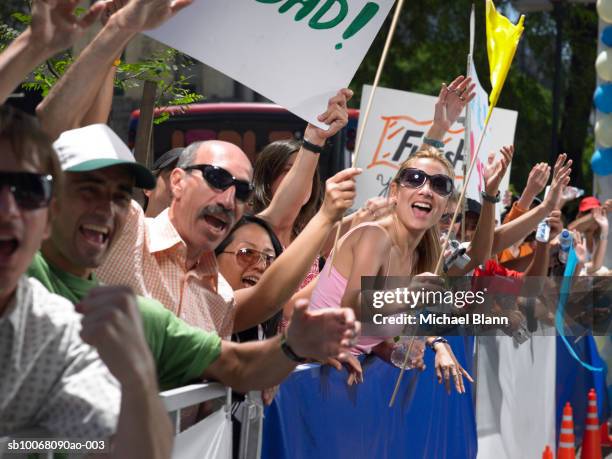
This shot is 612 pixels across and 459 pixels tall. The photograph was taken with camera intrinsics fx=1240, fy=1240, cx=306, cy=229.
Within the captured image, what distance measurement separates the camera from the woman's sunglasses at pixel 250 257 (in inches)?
183

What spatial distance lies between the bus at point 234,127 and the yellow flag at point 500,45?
9524 mm

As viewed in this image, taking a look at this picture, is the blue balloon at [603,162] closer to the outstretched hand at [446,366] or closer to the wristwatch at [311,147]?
the outstretched hand at [446,366]

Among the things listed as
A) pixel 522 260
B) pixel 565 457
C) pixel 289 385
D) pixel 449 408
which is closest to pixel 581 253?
pixel 522 260

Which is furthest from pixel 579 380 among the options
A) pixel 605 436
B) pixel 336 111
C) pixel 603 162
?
pixel 336 111

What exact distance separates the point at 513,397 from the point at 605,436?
9.24 ft

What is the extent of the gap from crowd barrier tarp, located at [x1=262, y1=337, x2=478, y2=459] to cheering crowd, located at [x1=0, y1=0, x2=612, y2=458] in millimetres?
113

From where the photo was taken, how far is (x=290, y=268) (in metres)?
4.17

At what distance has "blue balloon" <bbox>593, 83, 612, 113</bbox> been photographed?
11.7m

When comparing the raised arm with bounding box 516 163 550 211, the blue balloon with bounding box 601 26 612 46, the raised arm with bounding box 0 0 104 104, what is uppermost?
the blue balloon with bounding box 601 26 612 46

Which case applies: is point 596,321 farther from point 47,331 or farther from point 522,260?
point 47,331

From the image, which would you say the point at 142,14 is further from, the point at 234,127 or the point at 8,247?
the point at 234,127

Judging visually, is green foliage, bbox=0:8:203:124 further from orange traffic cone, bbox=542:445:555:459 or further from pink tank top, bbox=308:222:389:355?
orange traffic cone, bbox=542:445:555:459

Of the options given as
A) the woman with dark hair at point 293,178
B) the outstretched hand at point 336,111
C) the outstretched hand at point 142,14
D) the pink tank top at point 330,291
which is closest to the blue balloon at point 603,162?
the woman with dark hair at point 293,178

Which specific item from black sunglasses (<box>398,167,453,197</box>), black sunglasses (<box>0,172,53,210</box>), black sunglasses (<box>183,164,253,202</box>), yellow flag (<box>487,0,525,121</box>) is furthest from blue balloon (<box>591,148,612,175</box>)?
black sunglasses (<box>0,172,53,210</box>)
